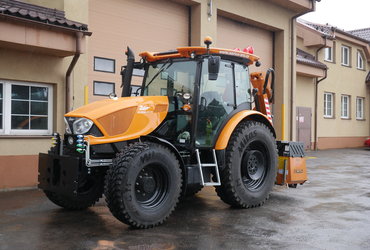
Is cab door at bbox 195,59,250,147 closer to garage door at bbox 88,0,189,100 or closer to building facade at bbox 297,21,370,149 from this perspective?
garage door at bbox 88,0,189,100

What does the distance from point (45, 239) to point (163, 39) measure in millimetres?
7573

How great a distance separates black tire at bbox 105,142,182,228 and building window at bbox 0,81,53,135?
4.07 metres

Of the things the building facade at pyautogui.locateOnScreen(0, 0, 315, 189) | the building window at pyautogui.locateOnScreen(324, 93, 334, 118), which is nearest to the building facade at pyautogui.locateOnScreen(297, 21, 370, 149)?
the building window at pyautogui.locateOnScreen(324, 93, 334, 118)

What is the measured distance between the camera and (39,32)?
7.75 m

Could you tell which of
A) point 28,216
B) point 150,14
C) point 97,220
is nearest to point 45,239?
point 97,220

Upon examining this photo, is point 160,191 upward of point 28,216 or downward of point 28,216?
upward

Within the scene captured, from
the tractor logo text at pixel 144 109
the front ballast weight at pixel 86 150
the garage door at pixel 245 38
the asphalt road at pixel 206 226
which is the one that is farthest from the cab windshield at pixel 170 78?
the garage door at pixel 245 38

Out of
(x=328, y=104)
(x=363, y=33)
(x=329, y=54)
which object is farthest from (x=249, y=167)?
(x=363, y=33)

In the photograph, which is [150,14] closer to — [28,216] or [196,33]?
[196,33]

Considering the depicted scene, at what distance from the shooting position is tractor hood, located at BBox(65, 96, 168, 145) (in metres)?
5.42

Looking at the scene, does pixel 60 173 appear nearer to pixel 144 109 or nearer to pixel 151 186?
pixel 151 186

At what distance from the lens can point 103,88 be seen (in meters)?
10.1

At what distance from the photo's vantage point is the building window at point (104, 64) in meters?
9.93

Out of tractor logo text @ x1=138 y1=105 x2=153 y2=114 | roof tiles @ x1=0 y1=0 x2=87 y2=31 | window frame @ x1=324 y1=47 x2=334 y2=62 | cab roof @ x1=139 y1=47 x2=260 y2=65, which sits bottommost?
tractor logo text @ x1=138 y1=105 x2=153 y2=114
